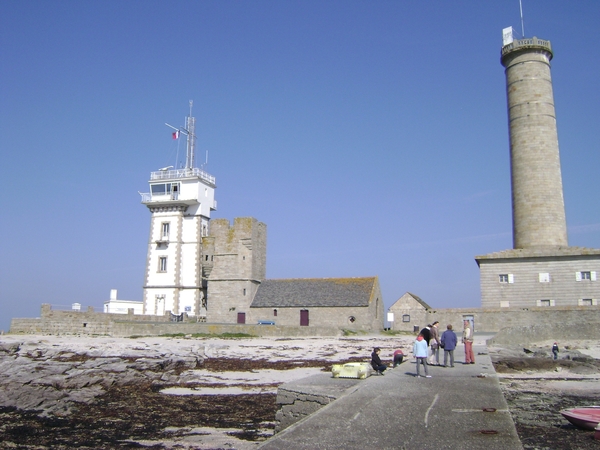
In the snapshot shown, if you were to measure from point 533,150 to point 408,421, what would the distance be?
100 feet

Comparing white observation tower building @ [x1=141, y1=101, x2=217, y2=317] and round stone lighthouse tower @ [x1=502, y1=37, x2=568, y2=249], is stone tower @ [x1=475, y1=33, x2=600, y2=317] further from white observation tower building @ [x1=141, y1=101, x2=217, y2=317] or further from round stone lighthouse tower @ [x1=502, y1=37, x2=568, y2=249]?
white observation tower building @ [x1=141, y1=101, x2=217, y2=317]

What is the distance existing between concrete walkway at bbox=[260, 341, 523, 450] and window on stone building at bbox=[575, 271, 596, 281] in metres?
26.0

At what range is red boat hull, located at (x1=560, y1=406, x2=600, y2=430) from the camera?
749 cm

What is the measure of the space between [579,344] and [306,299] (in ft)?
65.3

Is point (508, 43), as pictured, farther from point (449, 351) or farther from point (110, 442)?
point (110, 442)

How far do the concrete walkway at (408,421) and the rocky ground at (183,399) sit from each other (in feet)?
3.55

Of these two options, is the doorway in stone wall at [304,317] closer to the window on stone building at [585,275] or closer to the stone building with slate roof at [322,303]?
the stone building with slate roof at [322,303]

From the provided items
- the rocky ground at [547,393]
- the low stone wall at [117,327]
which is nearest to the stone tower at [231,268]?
the low stone wall at [117,327]

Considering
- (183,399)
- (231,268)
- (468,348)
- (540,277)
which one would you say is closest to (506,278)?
(540,277)

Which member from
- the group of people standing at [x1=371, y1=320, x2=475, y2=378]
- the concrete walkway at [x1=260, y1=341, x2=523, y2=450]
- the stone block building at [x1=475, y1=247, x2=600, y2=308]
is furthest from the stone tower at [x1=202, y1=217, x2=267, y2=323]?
the concrete walkway at [x1=260, y1=341, x2=523, y2=450]

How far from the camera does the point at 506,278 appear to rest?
32719mm

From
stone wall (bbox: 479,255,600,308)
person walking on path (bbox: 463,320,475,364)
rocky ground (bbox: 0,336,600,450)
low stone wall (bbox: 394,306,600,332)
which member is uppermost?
stone wall (bbox: 479,255,600,308)

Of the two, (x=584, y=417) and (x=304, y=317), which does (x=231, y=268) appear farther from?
(x=584, y=417)

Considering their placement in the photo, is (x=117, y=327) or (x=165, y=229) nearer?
(x=117, y=327)
